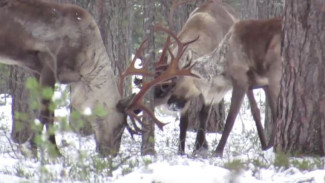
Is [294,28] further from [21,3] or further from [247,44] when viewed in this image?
[21,3]

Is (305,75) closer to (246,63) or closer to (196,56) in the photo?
(246,63)

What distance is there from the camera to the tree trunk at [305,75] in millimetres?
6375

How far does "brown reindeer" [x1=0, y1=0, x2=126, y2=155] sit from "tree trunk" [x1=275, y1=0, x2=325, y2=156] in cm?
257

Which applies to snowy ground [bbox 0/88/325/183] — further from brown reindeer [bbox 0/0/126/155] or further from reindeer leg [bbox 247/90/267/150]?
reindeer leg [bbox 247/90/267/150]

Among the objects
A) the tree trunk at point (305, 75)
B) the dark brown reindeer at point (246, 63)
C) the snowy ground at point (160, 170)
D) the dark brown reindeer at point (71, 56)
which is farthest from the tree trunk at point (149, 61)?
the tree trunk at point (305, 75)

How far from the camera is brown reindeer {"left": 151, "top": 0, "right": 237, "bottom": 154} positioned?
9406 mm

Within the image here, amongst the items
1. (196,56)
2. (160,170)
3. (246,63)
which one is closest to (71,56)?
(196,56)

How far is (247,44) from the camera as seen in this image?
8602 mm

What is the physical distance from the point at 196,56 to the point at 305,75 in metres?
3.25

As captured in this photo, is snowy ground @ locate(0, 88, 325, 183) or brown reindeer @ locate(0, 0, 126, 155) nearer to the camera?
snowy ground @ locate(0, 88, 325, 183)

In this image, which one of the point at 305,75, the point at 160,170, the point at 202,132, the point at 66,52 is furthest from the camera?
the point at 202,132

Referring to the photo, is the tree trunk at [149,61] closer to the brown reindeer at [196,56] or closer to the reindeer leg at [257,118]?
the brown reindeer at [196,56]

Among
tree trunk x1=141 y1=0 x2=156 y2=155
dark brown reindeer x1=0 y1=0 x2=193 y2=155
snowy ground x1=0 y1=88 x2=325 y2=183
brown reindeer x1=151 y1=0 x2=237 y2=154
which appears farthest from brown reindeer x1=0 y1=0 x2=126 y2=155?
snowy ground x1=0 y1=88 x2=325 y2=183

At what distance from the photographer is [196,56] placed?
957cm
